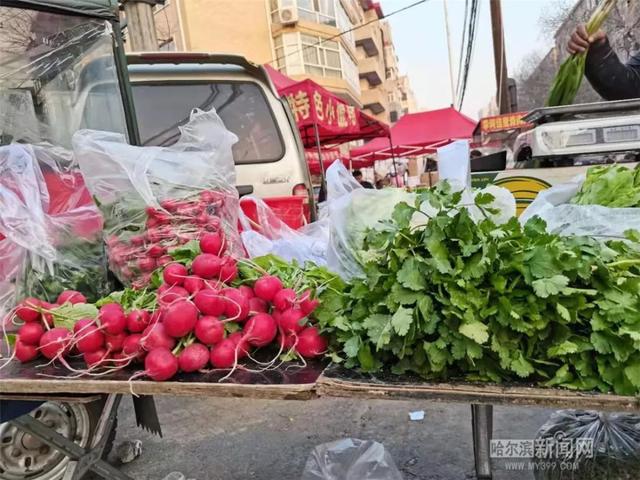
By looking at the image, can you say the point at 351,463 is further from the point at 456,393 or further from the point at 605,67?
the point at 605,67

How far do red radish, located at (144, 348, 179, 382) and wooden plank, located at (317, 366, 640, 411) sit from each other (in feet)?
1.68

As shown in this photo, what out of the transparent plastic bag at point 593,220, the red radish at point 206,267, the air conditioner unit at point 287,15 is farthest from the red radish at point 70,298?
the air conditioner unit at point 287,15

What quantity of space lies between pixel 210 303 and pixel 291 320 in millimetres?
297

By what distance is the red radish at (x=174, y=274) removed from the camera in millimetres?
1775

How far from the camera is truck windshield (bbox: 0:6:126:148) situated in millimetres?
2803

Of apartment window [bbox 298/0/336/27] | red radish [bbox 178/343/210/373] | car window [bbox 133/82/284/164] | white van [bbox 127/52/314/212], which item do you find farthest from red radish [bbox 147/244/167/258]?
apartment window [bbox 298/0/336/27]

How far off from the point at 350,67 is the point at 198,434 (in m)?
30.9

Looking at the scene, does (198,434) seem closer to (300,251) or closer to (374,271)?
(300,251)

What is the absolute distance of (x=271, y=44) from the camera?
930 inches

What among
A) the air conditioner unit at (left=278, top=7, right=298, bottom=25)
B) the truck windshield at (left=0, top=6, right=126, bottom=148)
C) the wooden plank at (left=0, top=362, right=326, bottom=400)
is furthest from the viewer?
the air conditioner unit at (left=278, top=7, right=298, bottom=25)

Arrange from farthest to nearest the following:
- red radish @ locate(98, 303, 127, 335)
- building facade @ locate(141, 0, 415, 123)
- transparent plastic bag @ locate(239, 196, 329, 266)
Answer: building facade @ locate(141, 0, 415, 123), transparent plastic bag @ locate(239, 196, 329, 266), red radish @ locate(98, 303, 127, 335)

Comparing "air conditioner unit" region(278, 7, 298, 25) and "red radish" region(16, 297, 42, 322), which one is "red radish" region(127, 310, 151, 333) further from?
"air conditioner unit" region(278, 7, 298, 25)

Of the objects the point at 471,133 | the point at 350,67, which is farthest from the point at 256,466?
the point at 350,67

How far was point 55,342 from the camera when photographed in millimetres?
1713
